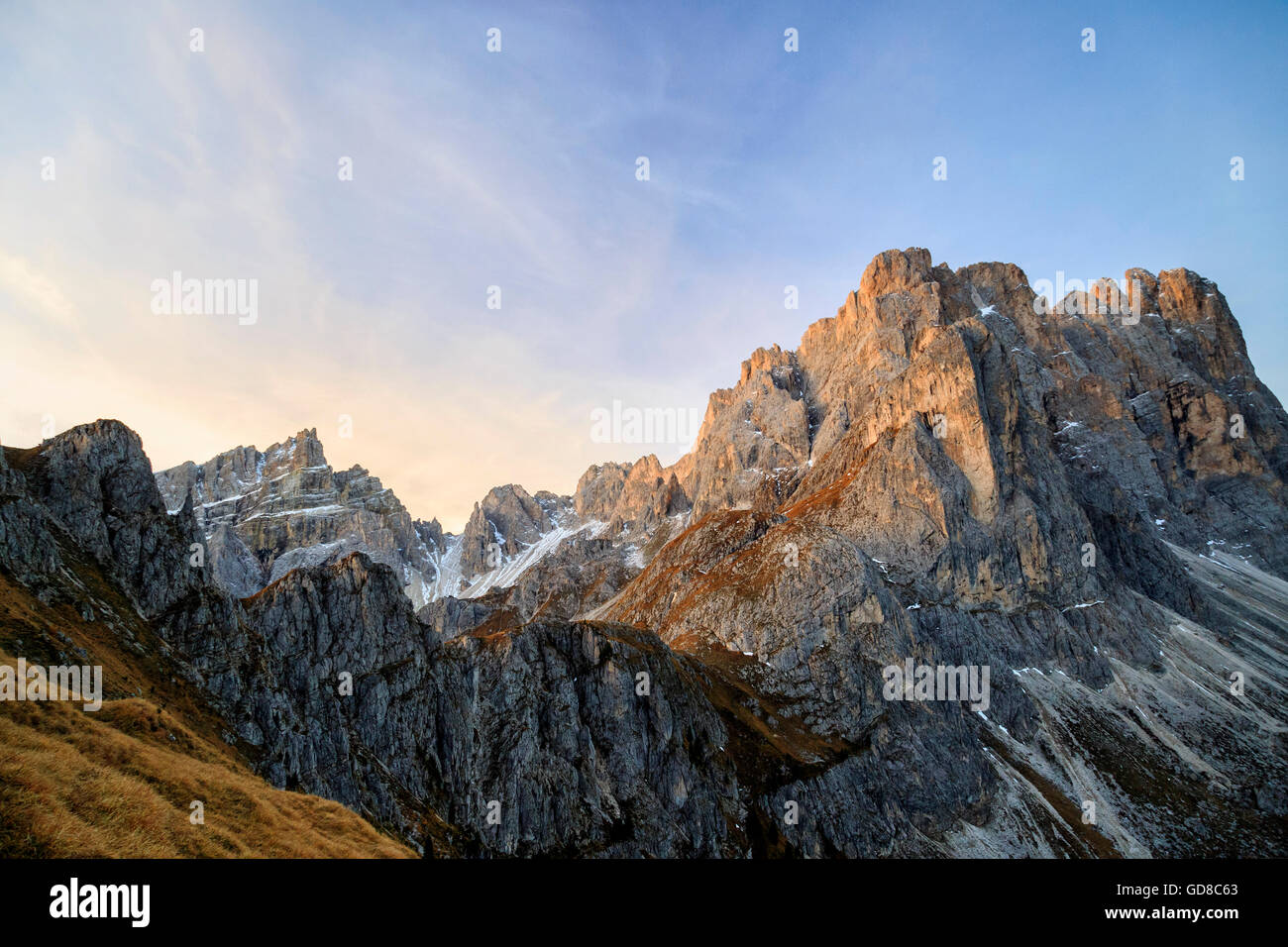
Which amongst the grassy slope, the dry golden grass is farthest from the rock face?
the dry golden grass

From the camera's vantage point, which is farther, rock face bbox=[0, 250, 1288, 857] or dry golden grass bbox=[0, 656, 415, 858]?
rock face bbox=[0, 250, 1288, 857]

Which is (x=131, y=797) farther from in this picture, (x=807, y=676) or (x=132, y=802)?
(x=807, y=676)

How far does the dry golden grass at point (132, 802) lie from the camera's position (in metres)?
14.3

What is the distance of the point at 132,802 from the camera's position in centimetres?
1700

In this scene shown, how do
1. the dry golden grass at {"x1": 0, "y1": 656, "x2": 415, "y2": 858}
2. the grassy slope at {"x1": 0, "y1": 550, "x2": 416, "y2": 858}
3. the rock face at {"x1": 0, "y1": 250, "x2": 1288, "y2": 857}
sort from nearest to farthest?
the dry golden grass at {"x1": 0, "y1": 656, "x2": 415, "y2": 858} < the grassy slope at {"x1": 0, "y1": 550, "x2": 416, "y2": 858} < the rock face at {"x1": 0, "y1": 250, "x2": 1288, "y2": 857}

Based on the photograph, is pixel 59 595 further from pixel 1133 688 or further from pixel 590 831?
pixel 1133 688

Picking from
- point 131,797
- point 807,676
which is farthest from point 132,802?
point 807,676

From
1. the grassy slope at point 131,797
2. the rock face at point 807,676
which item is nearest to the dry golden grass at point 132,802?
the grassy slope at point 131,797

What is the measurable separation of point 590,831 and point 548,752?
10.3 meters

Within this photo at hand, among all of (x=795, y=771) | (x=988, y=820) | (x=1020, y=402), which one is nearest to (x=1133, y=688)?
(x=988, y=820)

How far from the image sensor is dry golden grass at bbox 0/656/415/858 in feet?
46.8

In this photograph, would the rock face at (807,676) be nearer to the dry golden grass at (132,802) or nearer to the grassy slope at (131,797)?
the grassy slope at (131,797)

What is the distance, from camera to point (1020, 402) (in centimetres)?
19738

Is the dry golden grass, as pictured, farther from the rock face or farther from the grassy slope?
the rock face
